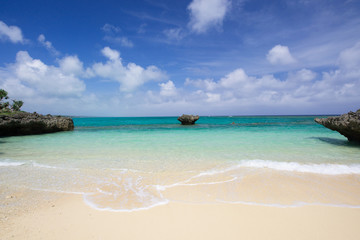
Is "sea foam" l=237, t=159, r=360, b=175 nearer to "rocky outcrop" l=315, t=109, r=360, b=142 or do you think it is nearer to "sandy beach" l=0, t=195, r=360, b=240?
"sandy beach" l=0, t=195, r=360, b=240

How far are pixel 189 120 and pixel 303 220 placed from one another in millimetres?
37485

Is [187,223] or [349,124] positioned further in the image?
[349,124]

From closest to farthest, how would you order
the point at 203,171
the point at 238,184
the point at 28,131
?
the point at 238,184
the point at 203,171
the point at 28,131

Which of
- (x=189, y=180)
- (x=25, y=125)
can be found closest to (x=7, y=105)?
(x=25, y=125)

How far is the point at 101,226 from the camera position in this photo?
3043 mm

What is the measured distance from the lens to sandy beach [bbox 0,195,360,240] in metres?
2.82

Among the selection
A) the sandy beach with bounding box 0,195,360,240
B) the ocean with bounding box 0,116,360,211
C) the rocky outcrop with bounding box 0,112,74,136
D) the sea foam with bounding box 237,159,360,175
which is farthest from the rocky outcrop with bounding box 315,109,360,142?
the rocky outcrop with bounding box 0,112,74,136

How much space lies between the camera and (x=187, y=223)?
317 centimetres

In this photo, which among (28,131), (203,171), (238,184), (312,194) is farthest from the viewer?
(28,131)

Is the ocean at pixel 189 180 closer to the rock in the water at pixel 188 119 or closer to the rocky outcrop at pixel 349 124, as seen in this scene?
the rocky outcrop at pixel 349 124

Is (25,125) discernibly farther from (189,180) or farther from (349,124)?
(349,124)

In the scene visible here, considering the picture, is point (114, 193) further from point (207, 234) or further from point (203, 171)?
point (203, 171)

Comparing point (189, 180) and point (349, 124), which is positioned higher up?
point (349, 124)

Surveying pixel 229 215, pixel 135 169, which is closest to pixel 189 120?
pixel 135 169
